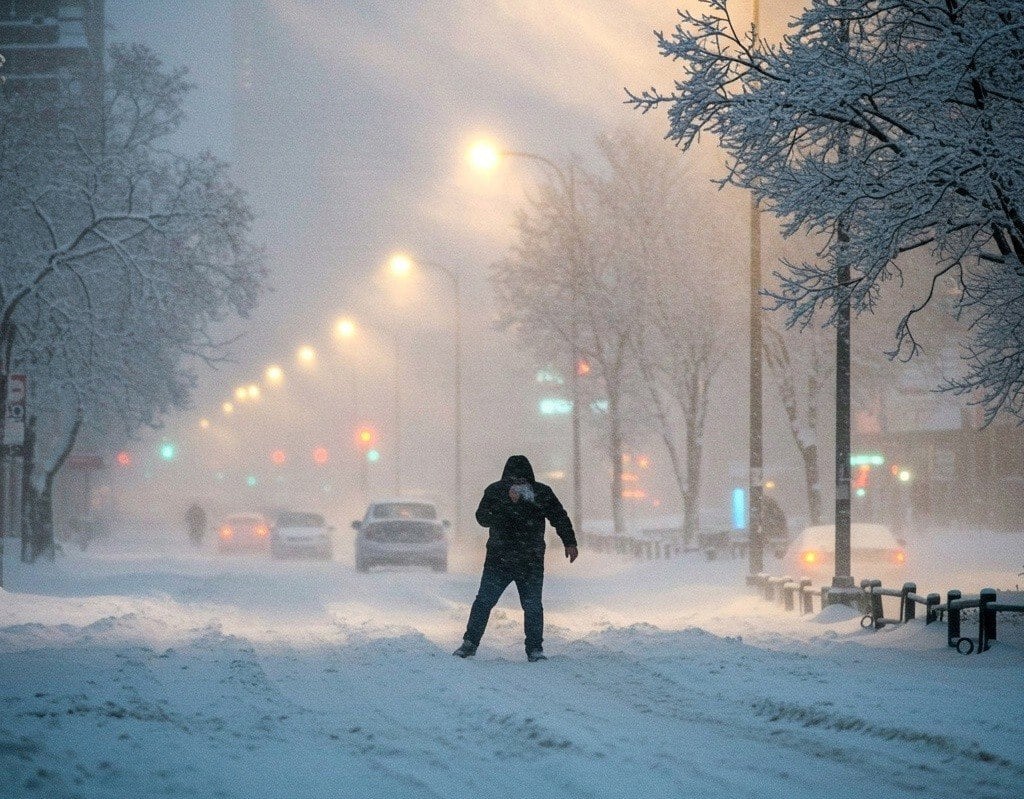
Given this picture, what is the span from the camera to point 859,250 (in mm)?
13320

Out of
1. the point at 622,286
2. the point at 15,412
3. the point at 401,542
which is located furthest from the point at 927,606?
the point at 622,286

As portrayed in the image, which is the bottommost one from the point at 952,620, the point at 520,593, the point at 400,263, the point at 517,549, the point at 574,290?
the point at 952,620

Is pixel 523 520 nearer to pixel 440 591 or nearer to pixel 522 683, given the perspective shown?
pixel 522 683

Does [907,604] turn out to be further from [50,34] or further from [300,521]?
[50,34]

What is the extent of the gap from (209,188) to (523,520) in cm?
1356

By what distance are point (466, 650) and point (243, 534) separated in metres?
38.5

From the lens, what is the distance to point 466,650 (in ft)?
39.7

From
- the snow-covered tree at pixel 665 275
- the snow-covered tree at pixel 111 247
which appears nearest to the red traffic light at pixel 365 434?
the snow-covered tree at pixel 665 275

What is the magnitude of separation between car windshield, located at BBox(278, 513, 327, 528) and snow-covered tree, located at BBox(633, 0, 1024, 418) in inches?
1150

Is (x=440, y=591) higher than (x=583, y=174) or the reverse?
the reverse

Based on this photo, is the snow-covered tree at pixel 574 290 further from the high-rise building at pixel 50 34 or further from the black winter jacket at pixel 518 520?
the black winter jacket at pixel 518 520

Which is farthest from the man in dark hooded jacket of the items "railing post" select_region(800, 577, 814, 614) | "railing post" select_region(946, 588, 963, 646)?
"railing post" select_region(800, 577, 814, 614)

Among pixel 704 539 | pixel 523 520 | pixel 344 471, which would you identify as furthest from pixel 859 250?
pixel 344 471

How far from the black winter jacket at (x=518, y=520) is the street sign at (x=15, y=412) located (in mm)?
10352
